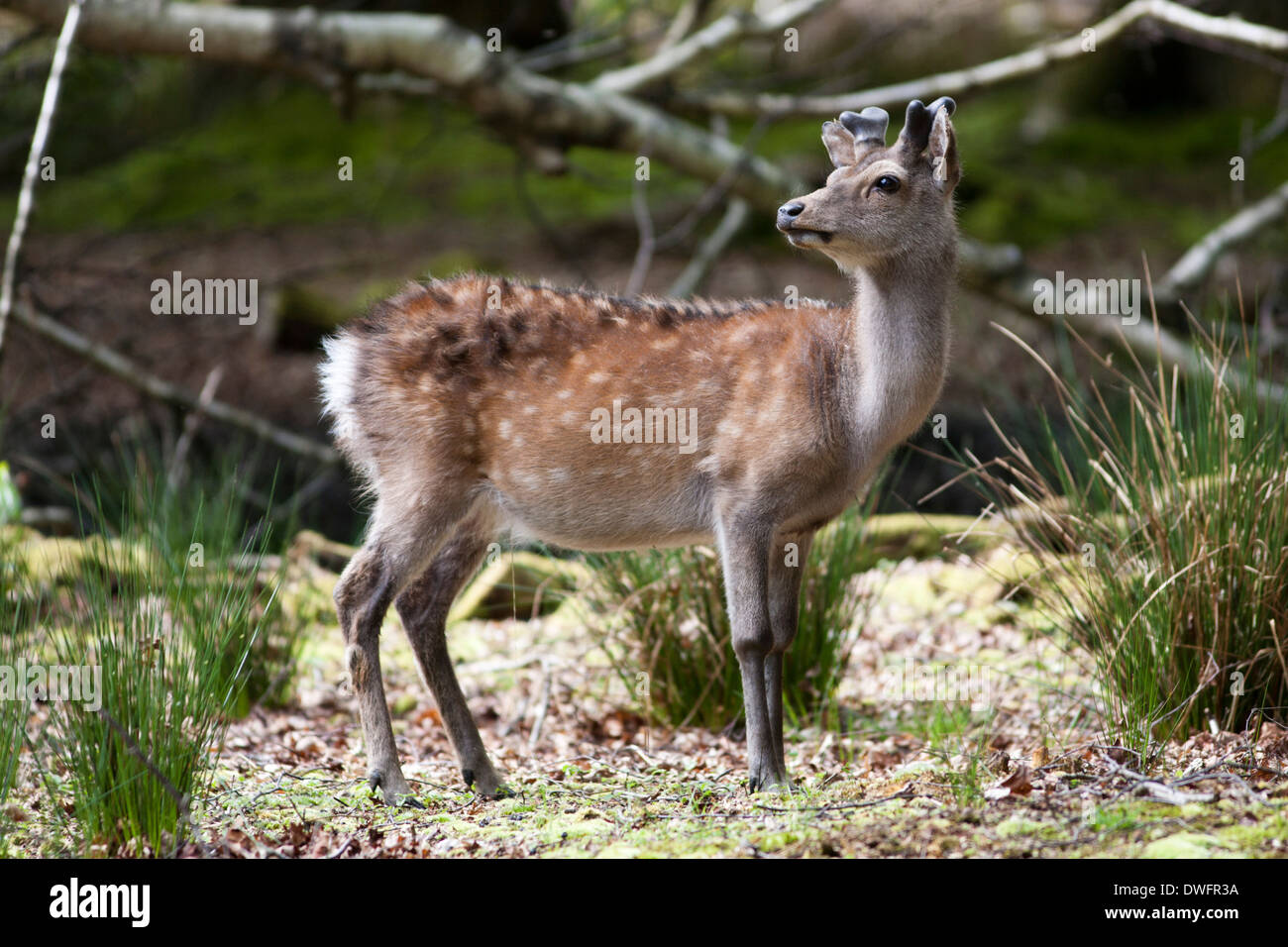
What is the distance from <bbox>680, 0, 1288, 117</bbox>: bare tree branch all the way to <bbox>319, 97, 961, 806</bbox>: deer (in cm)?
334

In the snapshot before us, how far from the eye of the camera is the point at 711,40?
919 centimetres

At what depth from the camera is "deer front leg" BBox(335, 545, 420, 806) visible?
4973 mm

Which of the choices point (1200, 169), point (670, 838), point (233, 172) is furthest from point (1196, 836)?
point (233, 172)

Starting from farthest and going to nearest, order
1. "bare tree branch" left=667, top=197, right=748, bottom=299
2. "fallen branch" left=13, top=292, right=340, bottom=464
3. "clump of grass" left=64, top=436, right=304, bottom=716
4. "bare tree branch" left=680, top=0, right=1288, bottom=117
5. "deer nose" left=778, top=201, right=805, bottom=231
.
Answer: "bare tree branch" left=667, top=197, right=748, bottom=299 < "fallen branch" left=13, top=292, right=340, bottom=464 < "bare tree branch" left=680, top=0, right=1288, bottom=117 < "clump of grass" left=64, top=436, right=304, bottom=716 < "deer nose" left=778, top=201, right=805, bottom=231

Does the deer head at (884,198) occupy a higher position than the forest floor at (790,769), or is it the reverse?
the deer head at (884,198)

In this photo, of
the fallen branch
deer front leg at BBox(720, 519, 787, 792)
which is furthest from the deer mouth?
the fallen branch

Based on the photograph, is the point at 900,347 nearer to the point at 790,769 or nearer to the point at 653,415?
the point at 653,415

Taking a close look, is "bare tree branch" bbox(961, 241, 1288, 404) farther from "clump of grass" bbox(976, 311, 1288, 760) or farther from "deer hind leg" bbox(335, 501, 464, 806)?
"deer hind leg" bbox(335, 501, 464, 806)

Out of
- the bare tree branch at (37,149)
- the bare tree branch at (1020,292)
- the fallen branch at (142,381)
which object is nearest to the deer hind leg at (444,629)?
the bare tree branch at (37,149)

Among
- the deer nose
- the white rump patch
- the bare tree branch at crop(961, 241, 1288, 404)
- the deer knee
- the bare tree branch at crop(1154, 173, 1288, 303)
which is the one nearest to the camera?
the deer nose

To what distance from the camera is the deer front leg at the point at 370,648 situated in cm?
497

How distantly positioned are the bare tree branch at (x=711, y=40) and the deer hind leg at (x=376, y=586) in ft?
15.5

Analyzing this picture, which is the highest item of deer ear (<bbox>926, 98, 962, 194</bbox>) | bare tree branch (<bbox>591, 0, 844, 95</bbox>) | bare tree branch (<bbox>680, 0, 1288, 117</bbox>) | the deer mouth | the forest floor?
bare tree branch (<bbox>591, 0, 844, 95</bbox>)

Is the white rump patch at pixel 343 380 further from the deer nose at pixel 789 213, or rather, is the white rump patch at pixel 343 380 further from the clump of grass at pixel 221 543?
the deer nose at pixel 789 213
